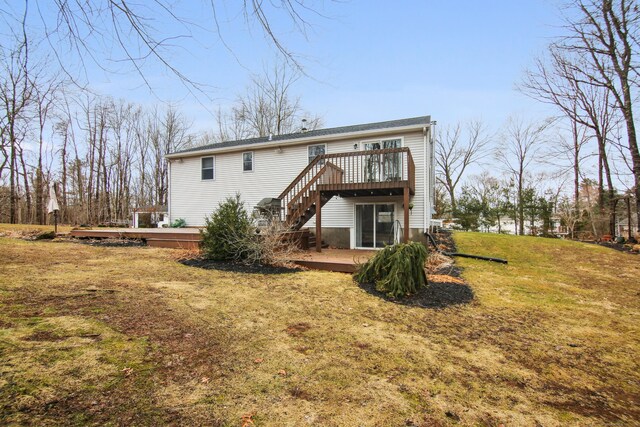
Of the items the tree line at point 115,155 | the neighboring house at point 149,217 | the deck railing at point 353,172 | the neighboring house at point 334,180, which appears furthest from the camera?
the tree line at point 115,155

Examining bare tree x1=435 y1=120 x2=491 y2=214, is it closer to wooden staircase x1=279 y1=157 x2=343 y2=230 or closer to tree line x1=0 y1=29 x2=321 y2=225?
tree line x1=0 y1=29 x2=321 y2=225

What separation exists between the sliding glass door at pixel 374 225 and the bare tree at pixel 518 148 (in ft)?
60.4

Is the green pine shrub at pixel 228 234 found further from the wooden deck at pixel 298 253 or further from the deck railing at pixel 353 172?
the deck railing at pixel 353 172

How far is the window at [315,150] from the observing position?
12219 millimetres

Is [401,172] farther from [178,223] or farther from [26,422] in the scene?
[178,223]

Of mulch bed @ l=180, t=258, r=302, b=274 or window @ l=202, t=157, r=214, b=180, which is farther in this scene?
window @ l=202, t=157, r=214, b=180

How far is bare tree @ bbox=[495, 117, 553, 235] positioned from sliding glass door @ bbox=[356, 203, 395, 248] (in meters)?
18.4

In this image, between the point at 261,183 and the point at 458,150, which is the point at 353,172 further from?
the point at 458,150

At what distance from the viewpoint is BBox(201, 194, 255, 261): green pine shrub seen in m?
7.75

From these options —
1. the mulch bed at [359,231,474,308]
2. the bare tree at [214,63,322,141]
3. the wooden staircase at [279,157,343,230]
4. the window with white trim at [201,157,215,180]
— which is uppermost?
the bare tree at [214,63,322,141]

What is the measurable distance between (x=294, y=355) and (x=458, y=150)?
30861 mm

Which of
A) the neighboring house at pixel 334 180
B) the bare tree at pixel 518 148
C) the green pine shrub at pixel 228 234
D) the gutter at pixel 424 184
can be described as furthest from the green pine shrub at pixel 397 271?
the bare tree at pixel 518 148

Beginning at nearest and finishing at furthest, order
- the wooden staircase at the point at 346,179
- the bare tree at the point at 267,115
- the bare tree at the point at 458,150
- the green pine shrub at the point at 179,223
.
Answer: the wooden staircase at the point at 346,179
the green pine shrub at the point at 179,223
the bare tree at the point at 267,115
the bare tree at the point at 458,150

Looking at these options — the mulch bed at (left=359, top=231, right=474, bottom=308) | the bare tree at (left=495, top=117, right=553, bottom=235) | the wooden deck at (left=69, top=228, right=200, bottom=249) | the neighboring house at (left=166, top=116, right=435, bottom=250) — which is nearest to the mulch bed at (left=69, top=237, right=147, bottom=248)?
the wooden deck at (left=69, top=228, right=200, bottom=249)
